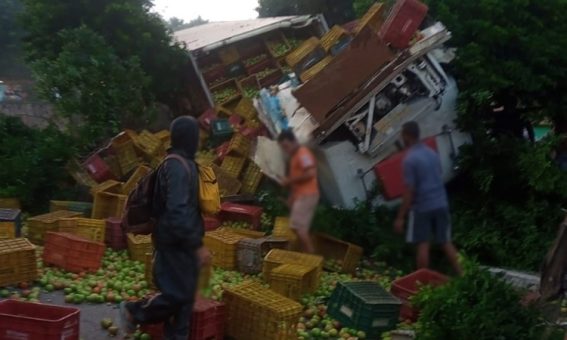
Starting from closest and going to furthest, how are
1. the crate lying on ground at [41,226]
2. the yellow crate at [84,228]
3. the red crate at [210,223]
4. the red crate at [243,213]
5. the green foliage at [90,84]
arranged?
the yellow crate at [84,228], the crate lying on ground at [41,226], the red crate at [210,223], the red crate at [243,213], the green foliage at [90,84]

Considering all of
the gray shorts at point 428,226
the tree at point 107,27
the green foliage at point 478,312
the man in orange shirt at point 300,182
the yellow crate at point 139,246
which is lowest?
the green foliage at point 478,312

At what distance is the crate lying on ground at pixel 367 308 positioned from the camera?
8.02m

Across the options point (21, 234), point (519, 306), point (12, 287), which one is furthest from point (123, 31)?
point (519, 306)

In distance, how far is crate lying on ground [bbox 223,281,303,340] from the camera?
287 inches

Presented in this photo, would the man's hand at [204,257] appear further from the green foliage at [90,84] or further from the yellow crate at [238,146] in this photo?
the green foliage at [90,84]

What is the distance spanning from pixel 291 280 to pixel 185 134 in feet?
12.6

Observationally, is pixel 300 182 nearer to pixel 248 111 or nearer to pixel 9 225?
pixel 248 111

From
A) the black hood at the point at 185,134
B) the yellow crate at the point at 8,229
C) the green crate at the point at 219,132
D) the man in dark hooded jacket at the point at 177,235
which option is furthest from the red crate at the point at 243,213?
the black hood at the point at 185,134

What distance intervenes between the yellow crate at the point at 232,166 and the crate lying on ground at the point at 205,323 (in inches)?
174

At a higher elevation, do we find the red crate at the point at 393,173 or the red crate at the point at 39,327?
the red crate at the point at 393,173

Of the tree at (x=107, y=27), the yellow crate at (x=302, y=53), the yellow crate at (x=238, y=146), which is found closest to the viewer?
the yellow crate at (x=302, y=53)

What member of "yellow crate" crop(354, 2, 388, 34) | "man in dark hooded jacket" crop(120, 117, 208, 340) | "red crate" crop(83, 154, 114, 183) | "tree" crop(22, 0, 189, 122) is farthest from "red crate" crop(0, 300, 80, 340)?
"tree" crop(22, 0, 189, 122)

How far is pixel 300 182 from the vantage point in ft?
10.2

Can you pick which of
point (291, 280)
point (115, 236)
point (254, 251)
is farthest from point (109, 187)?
point (291, 280)
